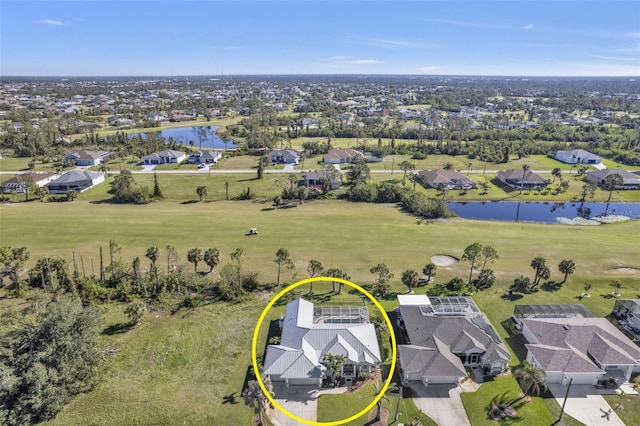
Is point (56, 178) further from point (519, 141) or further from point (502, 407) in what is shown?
point (519, 141)

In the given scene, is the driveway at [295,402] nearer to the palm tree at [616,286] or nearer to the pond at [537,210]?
the palm tree at [616,286]

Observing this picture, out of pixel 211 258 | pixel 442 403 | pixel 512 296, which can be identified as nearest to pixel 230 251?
pixel 211 258

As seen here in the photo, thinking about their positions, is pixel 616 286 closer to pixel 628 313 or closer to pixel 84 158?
pixel 628 313

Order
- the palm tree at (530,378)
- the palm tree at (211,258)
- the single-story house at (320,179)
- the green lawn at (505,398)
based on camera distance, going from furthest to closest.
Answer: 1. the single-story house at (320,179)
2. the palm tree at (211,258)
3. the palm tree at (530,378)
4. the green lawn at (505,398)

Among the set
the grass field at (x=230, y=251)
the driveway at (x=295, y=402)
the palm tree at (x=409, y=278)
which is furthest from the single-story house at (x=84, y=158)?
the driveway at (x=295, y=402)

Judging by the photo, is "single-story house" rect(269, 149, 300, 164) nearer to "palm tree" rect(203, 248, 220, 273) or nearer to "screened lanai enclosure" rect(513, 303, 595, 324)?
"palm tree" rect(203, 248, 220, 273)

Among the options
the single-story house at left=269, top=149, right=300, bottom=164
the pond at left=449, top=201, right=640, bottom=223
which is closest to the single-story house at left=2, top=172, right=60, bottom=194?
the single-story house at left=269, top=149, right=300, bottom=164

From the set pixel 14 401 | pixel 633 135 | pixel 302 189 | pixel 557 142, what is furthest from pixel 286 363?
pixel 633 135
